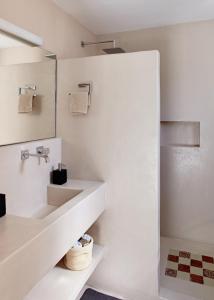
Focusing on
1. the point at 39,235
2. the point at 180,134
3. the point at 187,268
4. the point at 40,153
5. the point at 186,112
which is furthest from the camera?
the point at 180,134

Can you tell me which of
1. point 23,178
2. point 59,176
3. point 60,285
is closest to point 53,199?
point 59,176

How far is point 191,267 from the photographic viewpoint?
7.37 ft

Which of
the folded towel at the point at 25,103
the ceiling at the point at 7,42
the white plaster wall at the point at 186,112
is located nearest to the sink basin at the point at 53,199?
the folded towel at the point at 25,103

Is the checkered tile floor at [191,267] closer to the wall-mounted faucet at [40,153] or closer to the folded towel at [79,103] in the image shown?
the wall-mounted faucet at [40,153]

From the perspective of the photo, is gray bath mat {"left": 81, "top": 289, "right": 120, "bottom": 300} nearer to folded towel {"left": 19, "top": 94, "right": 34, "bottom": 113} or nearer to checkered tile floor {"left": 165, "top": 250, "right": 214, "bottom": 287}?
checkered tile floor {"left": 165, "top": 250, "right": 214, "bottom": 287}

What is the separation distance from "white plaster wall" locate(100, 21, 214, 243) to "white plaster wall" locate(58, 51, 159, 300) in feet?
3.25

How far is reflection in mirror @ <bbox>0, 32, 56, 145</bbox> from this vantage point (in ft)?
5.21

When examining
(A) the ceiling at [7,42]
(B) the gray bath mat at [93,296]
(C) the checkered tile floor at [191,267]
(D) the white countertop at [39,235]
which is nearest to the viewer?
(D) the white countertop at [39,235]

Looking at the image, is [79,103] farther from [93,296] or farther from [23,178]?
[93,296]

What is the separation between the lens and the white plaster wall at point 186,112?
2523 mm

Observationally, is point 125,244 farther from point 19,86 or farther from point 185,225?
point 19,86

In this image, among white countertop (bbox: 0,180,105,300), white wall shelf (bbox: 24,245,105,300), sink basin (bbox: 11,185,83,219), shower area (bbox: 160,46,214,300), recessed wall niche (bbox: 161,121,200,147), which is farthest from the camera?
recessed wall niche (bbox: 161,121,200,147)

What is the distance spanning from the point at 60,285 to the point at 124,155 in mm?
1000

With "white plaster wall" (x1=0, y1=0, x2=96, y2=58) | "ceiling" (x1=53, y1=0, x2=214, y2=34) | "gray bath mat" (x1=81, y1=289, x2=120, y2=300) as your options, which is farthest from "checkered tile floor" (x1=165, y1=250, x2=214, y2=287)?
"ceiling" (x1=53, y1=0, x2=214, y2=34)
